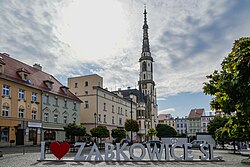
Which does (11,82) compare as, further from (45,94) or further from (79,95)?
(79,95)

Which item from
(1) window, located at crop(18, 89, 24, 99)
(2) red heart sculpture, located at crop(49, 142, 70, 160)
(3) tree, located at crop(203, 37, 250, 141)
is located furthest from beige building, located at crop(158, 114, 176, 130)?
(3) tree, located at crop(203, 37, 250, 141)

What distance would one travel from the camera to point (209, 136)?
46.2 m

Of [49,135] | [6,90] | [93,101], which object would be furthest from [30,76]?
[93,101]

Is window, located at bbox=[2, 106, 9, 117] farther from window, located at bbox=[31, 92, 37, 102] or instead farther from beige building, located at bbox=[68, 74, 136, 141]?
beige building, located at bbox=[68, 74, 136, 141]

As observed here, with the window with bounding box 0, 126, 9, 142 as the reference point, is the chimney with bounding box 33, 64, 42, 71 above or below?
above

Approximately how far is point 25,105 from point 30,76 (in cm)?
536

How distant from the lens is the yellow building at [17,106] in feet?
106

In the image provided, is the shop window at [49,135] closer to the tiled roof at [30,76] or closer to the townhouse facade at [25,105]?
the townhouse facade at [25,105]

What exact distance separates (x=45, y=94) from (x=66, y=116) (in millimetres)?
6459

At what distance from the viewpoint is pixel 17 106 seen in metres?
34.4

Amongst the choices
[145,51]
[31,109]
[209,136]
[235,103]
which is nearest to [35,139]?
[31,109]

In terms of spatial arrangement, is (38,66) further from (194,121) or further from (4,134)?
(194,121)

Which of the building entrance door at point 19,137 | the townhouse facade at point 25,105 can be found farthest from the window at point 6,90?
the building entrance door at point 19,137

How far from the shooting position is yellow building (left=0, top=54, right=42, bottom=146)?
32.2 meters
